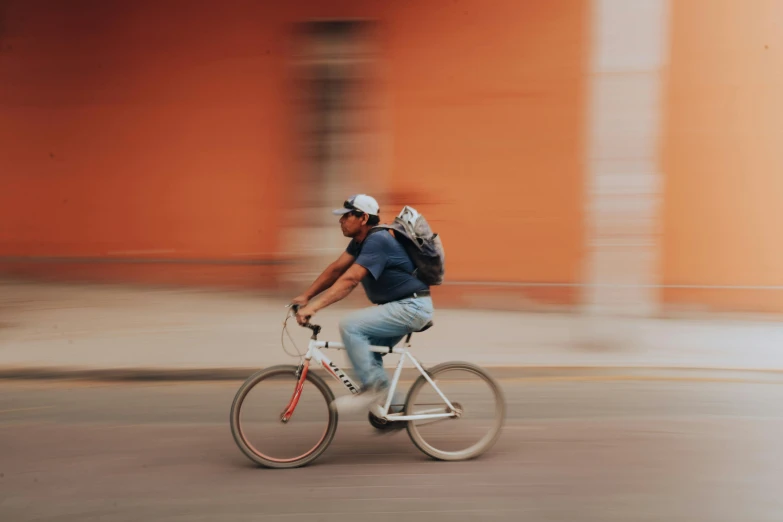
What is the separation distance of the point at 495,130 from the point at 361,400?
6085 mm

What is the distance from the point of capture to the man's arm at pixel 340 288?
4719 mm

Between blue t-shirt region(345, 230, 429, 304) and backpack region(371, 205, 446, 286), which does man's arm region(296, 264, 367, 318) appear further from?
backpack region(371, 205, 446, 286)

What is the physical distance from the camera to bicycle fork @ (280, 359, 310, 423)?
16.1 ft

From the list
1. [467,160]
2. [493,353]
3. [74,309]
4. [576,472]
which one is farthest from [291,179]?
[576,472]

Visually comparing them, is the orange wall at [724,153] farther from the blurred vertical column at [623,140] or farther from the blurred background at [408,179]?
the blurred vertical column at [623,140]

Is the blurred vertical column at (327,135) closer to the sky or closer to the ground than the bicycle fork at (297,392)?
closer to the sky

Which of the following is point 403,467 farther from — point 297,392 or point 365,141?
point 365,141

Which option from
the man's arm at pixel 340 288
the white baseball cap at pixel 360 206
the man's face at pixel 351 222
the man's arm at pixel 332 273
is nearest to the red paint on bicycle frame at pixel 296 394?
the man's arm at pixel 340 288

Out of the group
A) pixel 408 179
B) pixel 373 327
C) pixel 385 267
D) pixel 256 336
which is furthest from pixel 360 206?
pixel 408 179

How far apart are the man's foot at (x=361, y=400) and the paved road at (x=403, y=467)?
358 mm

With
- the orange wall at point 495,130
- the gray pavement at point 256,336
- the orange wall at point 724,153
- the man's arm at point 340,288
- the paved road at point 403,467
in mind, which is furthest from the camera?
the orange wall at point 495,130

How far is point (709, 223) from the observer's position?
10109 mm

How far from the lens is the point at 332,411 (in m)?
4.96

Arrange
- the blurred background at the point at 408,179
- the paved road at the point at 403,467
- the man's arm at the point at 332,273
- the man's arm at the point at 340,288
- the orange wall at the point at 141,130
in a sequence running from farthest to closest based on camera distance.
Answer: the orange wall at the point at 141,130
the blurred background at the point at 408,179
the man's arm at the point at 332,273
the man's arm at the point at 340,288
the paved road at the point at 403,467
